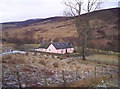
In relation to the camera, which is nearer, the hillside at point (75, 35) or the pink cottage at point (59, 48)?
the pink cottage at point (59, 48)

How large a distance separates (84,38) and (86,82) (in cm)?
1534

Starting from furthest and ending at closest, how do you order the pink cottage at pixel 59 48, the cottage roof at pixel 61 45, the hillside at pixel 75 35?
the hillside at pixel 75 35 → the cottage roof at pixel 61 45 → the pink cottage at pixel 59 48

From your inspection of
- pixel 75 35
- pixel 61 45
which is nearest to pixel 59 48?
pixel 61 45

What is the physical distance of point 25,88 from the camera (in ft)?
30.8

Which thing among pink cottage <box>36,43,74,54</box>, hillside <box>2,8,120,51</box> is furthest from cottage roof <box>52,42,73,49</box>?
hillside <box>2,8,120,51</box>

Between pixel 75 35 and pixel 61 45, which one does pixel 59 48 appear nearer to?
pixel 61 45

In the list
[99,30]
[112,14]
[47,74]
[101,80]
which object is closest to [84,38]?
[101,80]

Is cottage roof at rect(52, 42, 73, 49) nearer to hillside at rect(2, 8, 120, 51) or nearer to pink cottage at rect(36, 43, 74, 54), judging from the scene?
pink cottage at rect(36, 43, 74, 54)

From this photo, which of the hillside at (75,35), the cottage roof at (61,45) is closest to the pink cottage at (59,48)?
the cottage roof at (61,45)

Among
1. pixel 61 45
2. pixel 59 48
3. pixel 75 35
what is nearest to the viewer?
pixel 59 48

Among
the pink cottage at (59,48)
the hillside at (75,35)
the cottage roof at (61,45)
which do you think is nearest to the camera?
the pink cottage at (59,48)

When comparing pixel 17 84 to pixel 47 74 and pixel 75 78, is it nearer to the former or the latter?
pixel 47 74

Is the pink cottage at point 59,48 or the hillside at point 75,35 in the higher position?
the hillside at point 75,35

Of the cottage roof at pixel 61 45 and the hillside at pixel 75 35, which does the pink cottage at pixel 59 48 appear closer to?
the cottage roof at pixel 61 45
